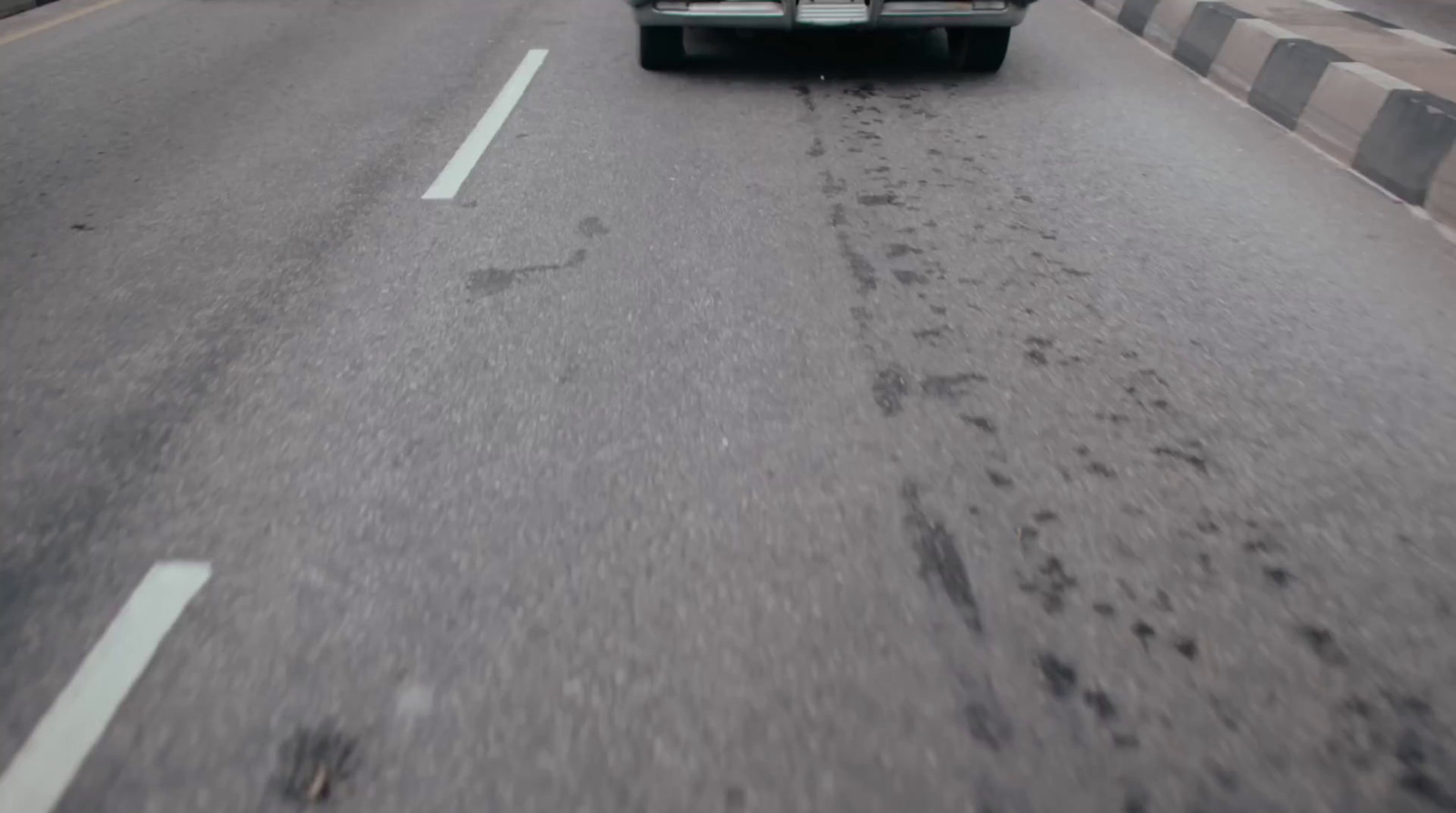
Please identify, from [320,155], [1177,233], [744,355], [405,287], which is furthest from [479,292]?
[1177,233]

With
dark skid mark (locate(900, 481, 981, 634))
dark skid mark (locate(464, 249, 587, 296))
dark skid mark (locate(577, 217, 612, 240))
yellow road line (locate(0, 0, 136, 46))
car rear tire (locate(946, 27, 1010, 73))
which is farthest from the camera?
yellow road line (locate(0, 0, 136, 46))

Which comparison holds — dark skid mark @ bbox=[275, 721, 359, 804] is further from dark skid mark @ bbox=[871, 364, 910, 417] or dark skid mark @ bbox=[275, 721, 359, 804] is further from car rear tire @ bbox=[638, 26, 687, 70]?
car rear tire @ bbox=[638, 26, 687, 70]

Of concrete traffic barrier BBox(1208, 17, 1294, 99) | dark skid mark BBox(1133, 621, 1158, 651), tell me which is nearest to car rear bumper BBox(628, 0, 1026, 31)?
concrete traffic barrier BBox(1208, 17, 1294, 99)

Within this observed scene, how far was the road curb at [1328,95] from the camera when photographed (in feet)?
20.9

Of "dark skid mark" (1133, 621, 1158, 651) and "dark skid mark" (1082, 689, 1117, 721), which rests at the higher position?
"dark skid mark" (1082, 689, 1117, 721)

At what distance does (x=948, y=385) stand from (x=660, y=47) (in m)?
5.36

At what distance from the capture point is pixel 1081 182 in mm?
6652

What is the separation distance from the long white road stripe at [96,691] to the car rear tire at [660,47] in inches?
250

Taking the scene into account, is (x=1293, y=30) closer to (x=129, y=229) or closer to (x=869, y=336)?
(x=869, y=336)

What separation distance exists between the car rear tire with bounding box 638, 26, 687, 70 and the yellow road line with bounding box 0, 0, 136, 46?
17.5 ft

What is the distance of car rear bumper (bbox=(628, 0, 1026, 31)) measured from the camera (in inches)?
323

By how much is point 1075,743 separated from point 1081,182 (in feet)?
14.6

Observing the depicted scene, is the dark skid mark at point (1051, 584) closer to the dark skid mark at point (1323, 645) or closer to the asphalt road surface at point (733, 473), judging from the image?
the asphalt road surface at point (733, 473)

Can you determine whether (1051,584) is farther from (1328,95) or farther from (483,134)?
(1328,95)
